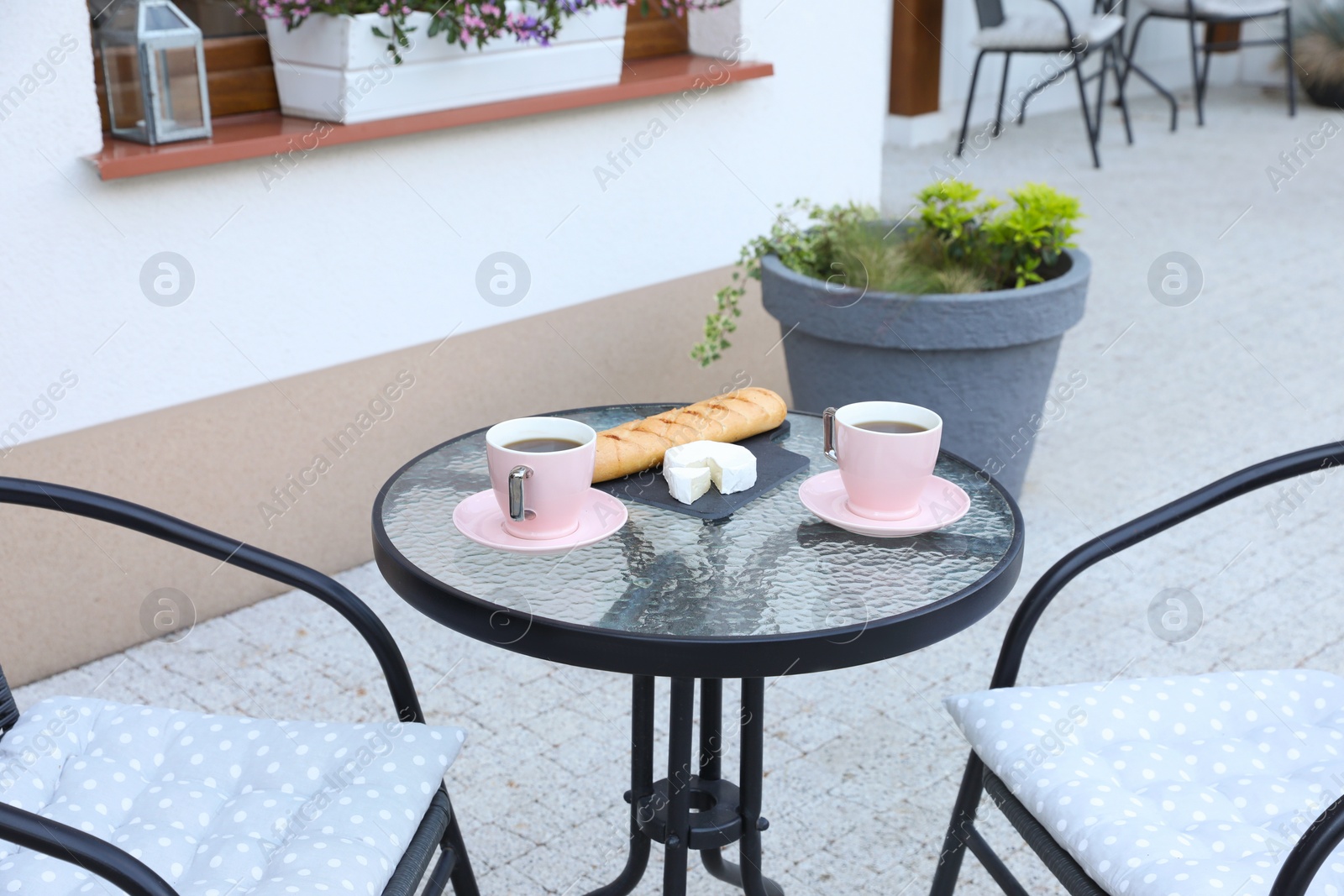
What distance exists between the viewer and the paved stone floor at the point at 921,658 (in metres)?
1.98

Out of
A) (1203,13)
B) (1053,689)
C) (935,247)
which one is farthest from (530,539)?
(1203,13)

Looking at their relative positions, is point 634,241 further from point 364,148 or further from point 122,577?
point 122,577

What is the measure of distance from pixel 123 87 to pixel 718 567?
5.78ft

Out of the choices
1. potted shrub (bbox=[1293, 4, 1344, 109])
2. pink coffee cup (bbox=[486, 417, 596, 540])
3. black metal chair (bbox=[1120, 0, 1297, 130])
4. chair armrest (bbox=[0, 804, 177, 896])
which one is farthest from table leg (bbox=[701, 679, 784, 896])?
potted shrub (bbox=[1293, 4, 1344, 109])

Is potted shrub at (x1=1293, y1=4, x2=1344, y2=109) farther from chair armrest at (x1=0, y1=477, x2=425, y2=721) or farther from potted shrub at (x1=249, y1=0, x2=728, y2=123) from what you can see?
chair armrest at (x1=0, y1=477, x2=425, y2=721)

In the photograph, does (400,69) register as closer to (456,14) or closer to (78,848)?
(456,14)

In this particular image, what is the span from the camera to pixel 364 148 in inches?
104

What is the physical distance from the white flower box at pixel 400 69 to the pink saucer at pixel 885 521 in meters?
1.53

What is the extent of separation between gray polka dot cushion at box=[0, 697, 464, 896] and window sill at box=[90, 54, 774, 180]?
3.89 ft

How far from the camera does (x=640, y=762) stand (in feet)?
5.22

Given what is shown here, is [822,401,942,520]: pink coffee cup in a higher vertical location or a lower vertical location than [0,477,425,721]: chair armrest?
higher

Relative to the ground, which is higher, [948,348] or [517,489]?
[517,489]

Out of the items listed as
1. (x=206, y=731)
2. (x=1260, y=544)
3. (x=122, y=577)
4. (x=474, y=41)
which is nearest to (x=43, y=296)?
(x=122, y=577)

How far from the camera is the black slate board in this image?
1.40 metres
